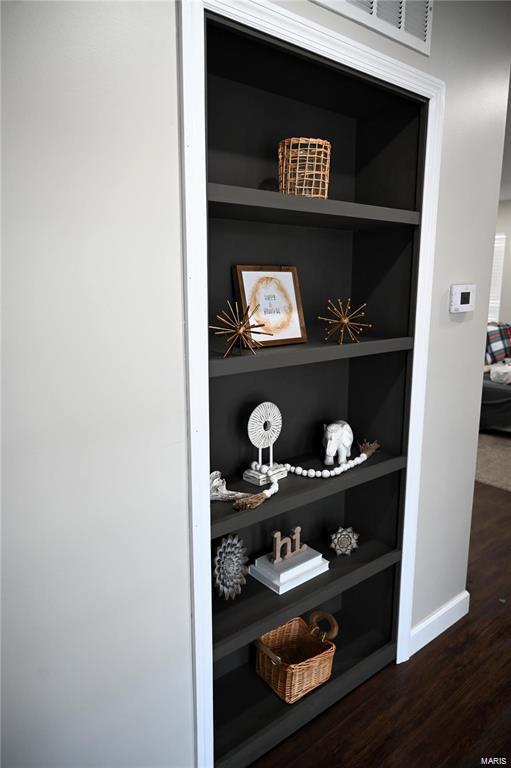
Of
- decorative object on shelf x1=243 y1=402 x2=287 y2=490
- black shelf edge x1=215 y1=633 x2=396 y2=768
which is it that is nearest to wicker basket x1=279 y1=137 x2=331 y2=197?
decorative object on shelf x1=243 y1=402 x2=287 y2=490

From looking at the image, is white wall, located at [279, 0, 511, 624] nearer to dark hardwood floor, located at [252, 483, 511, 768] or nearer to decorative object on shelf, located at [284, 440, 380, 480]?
dark hardwood floor, located at [252, 483, 511, 768]

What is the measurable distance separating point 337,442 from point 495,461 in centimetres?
300

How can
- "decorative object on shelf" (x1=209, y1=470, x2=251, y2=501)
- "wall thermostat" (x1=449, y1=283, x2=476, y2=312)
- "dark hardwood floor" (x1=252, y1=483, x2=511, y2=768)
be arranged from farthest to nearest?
1. "wall thermostat" (x1=449, y1=283, x2=476, y2=312)
2. "dark hardwood floor" (x1=252, y1=483, x2=511, y2=768)
3. "decorative object on shelf" (x1=209, y1=470, x2=251, y2=501)

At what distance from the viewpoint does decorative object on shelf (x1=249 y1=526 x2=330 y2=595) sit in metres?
1.66

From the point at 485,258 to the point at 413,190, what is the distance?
510mm

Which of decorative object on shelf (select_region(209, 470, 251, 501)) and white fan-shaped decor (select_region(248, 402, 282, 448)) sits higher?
white fan-shaped decor (select_region(248, 402, 282, 448))

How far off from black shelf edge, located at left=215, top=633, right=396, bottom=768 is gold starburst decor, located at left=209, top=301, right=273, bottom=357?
1203 millimetres

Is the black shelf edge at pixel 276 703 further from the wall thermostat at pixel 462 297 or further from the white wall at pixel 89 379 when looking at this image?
the wall thermostat at pixel 462 297

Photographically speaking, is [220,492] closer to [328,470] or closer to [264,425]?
[264,425]

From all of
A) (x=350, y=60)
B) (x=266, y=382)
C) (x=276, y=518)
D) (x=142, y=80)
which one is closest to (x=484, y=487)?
(x=276, y=518)

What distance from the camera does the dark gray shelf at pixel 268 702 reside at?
1.57m

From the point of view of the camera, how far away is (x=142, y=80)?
3.44 ft

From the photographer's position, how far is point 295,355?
1.43 m

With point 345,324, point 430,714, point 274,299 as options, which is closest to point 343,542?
point 430,714
